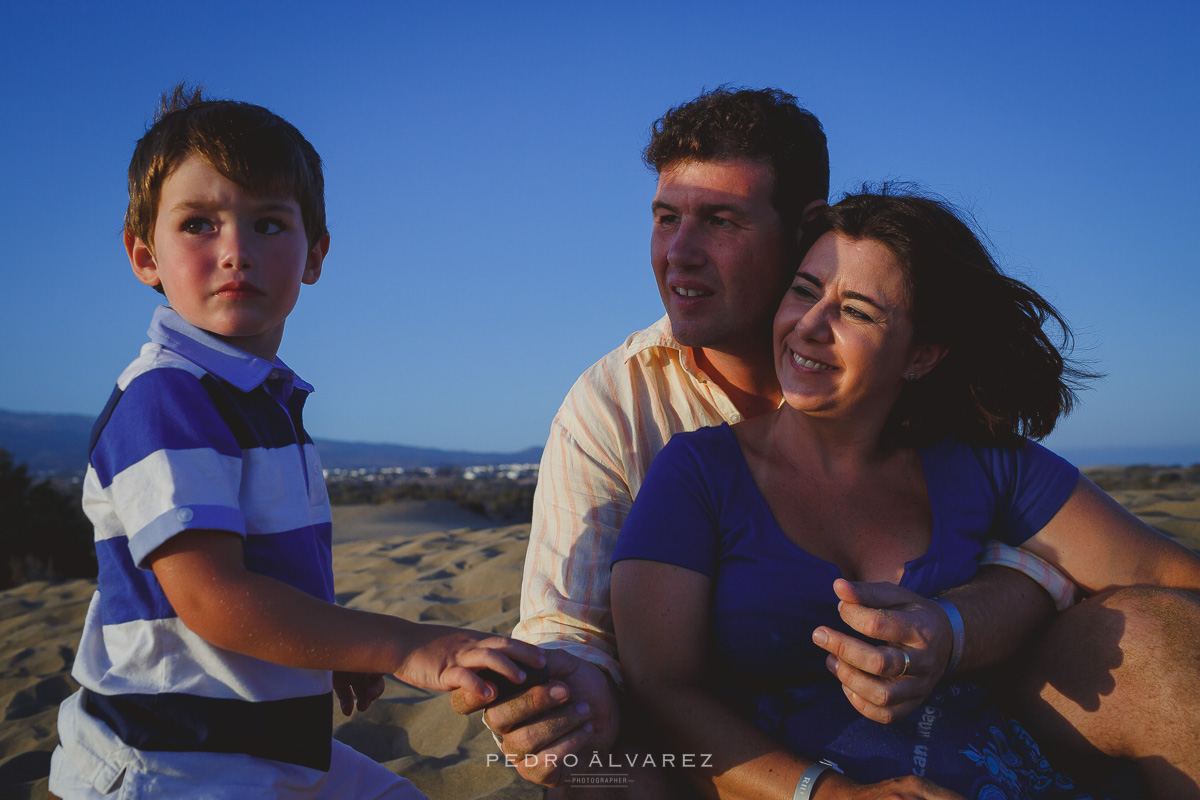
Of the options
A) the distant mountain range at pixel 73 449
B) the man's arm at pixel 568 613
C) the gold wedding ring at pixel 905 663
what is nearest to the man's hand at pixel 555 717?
the man's arm at pixel 568 613

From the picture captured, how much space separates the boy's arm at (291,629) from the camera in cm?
157

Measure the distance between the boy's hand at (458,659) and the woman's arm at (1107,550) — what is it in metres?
1.63

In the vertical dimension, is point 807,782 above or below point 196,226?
below

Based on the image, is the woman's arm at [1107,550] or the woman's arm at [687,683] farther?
the woman's arm at [1107,550]

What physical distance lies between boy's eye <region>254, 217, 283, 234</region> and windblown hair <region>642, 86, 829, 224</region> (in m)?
1.64

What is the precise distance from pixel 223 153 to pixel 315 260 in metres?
0.45

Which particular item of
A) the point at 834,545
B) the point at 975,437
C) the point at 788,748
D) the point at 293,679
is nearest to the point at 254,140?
the point at 293,679

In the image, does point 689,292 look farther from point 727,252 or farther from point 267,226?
point 267,226

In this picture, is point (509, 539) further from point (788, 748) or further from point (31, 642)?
point (788, 748)

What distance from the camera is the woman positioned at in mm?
1975

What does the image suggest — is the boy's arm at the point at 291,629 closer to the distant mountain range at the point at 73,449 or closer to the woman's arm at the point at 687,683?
the woman's arm at the point at 687,683

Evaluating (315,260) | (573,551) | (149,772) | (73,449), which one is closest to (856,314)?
(573,551)

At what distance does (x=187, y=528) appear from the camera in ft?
5.09

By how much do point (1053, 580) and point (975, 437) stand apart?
50 centimetres
